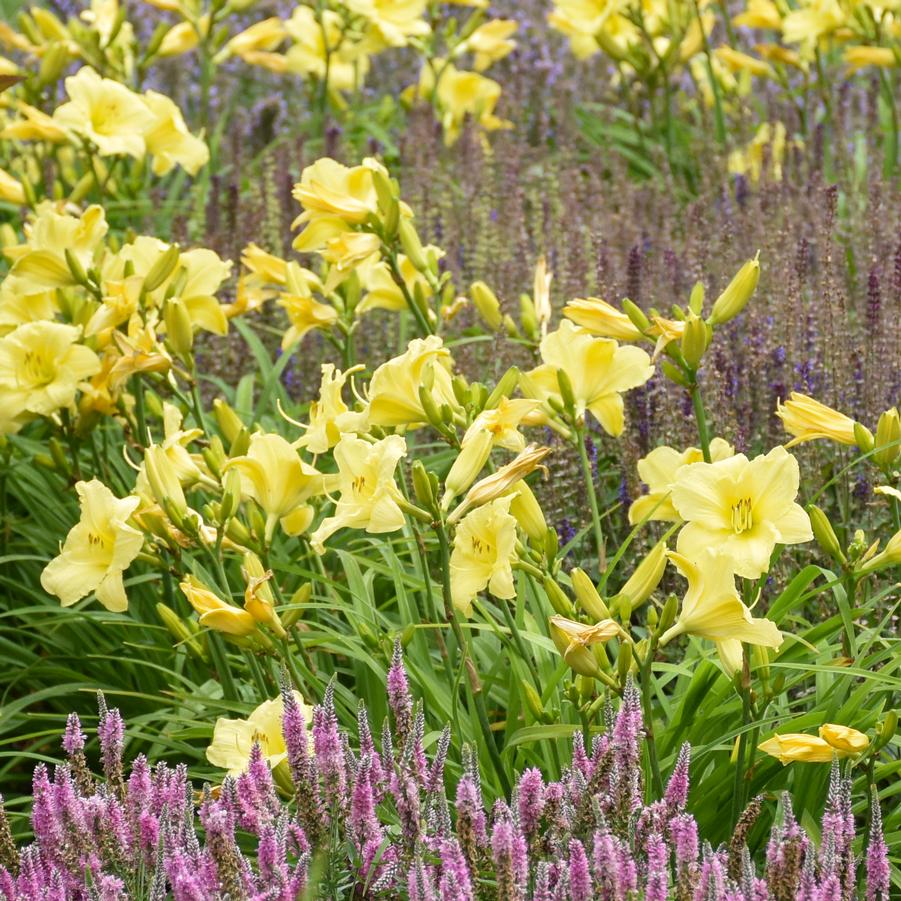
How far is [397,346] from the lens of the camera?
4.05 m

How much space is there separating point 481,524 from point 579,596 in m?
0.23

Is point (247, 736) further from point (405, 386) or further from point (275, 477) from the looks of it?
point (405, 386)

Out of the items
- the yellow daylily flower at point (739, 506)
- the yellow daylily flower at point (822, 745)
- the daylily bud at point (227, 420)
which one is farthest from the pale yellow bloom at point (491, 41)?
the yellow daylily flower at point (822, 745)

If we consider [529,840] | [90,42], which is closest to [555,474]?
[529,840]

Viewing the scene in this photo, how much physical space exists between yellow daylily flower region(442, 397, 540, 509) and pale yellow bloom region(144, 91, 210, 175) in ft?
6.55

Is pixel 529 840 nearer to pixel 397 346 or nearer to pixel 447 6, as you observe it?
pixel 397 346

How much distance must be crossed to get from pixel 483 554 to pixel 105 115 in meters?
2.25

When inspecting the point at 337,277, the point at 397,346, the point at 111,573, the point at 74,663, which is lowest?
the point at 74,663

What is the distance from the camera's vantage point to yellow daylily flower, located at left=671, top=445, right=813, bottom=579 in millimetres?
2012

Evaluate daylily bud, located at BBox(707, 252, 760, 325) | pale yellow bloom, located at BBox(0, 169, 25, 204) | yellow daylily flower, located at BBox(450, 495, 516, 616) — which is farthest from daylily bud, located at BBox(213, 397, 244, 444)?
pale yellow bloom, located at BBox(0, 169, 25, 204)

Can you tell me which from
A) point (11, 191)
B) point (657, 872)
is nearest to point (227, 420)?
point (657, 872)

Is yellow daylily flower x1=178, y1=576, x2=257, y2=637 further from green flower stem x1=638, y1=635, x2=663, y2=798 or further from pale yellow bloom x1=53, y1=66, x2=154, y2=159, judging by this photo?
pale yellow bloom x1=53, y1=66, x2=154, y2=159

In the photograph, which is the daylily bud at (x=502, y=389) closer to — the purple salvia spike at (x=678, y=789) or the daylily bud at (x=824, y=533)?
the daylily bud at (x=824, y=533)

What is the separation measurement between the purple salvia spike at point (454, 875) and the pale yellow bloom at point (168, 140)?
2.78m
